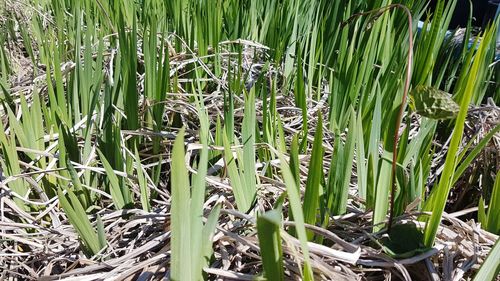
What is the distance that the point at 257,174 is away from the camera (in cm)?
Result: 70

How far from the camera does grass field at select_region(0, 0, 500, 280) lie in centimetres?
50

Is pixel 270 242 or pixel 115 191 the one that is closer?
pixel 270 242

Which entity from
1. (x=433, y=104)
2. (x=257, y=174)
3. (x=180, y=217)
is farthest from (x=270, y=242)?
(x=257, y=174)

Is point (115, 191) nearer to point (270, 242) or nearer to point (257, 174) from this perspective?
point (257, 174)

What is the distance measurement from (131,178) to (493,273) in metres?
0.49

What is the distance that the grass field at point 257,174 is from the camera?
505mm

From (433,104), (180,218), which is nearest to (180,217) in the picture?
(180,218)

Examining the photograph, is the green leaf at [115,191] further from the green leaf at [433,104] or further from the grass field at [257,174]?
the green leaf at [433,104]

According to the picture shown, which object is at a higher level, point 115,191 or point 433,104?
point 433,104

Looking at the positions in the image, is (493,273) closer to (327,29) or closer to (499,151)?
(499,151)

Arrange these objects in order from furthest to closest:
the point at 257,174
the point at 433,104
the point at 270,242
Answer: the point at 257,174, the point at 433,104, the point at 270,242

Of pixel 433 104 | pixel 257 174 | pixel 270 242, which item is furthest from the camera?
pixel 257 174

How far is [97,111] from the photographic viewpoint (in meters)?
0.90

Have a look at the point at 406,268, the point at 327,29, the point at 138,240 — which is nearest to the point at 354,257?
the point at 406,268
